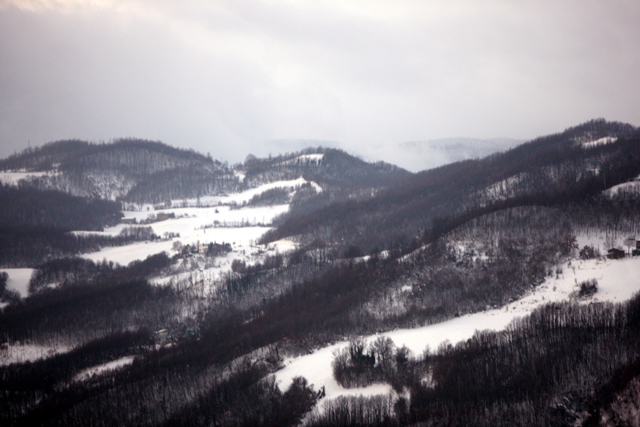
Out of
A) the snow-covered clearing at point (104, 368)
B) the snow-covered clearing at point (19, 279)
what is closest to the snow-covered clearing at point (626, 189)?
the snow-covered clearing at point (104, 368)

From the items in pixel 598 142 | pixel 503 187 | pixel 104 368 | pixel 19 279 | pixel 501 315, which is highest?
pixel 598 142

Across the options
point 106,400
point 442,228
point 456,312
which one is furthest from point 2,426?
point 442,228

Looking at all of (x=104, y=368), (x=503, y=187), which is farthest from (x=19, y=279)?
(x=503, y=187)

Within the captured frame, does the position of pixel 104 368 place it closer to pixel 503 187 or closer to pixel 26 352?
pixel 26 352

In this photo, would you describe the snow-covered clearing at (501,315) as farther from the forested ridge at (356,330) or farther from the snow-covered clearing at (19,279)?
the snow-covered clearing at (19,279)

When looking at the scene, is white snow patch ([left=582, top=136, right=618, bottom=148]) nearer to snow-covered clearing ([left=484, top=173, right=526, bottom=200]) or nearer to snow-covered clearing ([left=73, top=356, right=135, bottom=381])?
snow-covered clearing ([left=484, top=173, right=526, bottom=200])

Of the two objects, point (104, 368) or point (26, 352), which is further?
point (26, 352)

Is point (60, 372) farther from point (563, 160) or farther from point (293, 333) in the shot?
point (563, 160)
